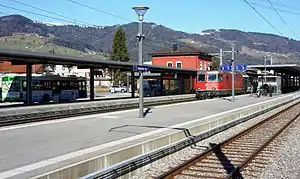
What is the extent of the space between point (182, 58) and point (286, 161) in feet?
231

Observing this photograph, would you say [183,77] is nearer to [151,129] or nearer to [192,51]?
[192,51]

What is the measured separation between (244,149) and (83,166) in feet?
20.9

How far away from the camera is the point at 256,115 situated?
2636cm

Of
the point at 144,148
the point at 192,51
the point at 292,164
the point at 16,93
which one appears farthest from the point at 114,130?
the point at 192,51

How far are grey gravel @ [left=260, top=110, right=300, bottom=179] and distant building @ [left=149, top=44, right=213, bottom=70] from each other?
64.2 metres

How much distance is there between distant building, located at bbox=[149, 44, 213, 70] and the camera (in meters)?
79.5

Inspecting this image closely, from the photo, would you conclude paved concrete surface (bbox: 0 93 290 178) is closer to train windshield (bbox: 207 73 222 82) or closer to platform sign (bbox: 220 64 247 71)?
platform sign (bbox: 220 64 247 71)

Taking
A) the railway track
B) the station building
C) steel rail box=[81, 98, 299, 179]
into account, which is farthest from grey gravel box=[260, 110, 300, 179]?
the station building

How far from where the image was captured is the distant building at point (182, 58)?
79.5m

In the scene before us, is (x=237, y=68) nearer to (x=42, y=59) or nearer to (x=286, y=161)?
(x=42, y=59)

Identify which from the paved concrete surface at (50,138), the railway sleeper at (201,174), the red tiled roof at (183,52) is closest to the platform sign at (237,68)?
Result: the paved concrete surface at (50,138)

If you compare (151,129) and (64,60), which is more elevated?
(64,60)

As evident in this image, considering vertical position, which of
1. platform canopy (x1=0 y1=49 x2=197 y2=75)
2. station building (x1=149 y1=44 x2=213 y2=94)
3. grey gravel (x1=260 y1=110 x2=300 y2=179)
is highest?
station building (x1=149 y1=44 x2=213 y2=94)

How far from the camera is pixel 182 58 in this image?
266 feet
